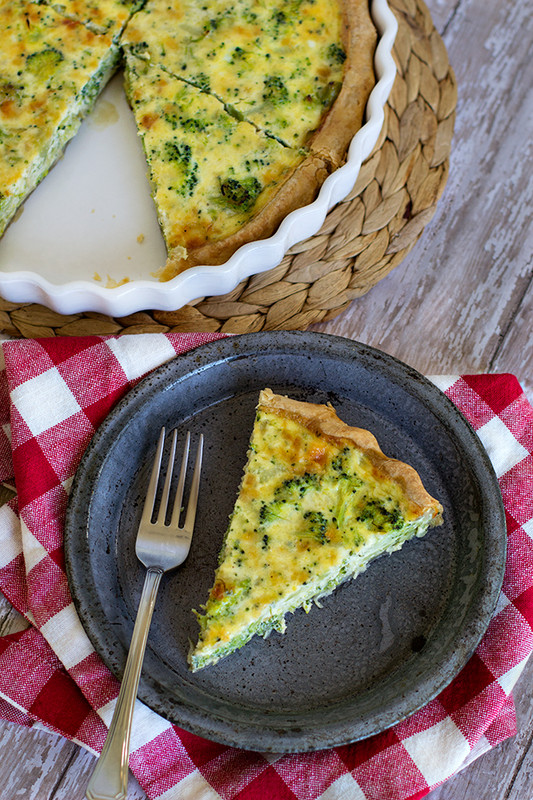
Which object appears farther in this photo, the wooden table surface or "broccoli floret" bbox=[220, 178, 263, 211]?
the wooden table surface

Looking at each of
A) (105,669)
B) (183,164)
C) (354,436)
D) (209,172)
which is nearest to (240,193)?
(209,172)

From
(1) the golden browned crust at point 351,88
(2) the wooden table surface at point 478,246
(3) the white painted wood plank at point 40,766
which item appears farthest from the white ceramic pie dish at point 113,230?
(3) the white painted wood plank at point 40,766

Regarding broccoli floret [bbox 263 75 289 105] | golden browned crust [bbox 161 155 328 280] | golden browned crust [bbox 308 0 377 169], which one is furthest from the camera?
broccoli floret [bbox 263 75 289 105]

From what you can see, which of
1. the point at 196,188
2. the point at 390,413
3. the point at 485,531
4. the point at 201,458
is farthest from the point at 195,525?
the point at 196,188

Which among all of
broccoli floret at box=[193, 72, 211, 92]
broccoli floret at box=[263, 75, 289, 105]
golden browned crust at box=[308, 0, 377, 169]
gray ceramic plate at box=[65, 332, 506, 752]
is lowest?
gray ceramic plate at box=[65, 332, 506, 752]

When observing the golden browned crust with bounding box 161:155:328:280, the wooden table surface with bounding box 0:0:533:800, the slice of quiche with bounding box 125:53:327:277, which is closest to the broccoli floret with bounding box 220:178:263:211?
the slice of quiche with bounding box 125:53:327:277

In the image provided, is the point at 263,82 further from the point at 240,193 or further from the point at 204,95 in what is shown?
the point at 240,193

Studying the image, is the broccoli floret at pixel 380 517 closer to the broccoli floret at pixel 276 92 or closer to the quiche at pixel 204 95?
the quiche at pixel 204 95

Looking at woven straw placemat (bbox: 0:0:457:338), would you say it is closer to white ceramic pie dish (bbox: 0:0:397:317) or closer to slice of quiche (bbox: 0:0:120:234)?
white ceramic pie dish (bbox: 0:0:397:317)
